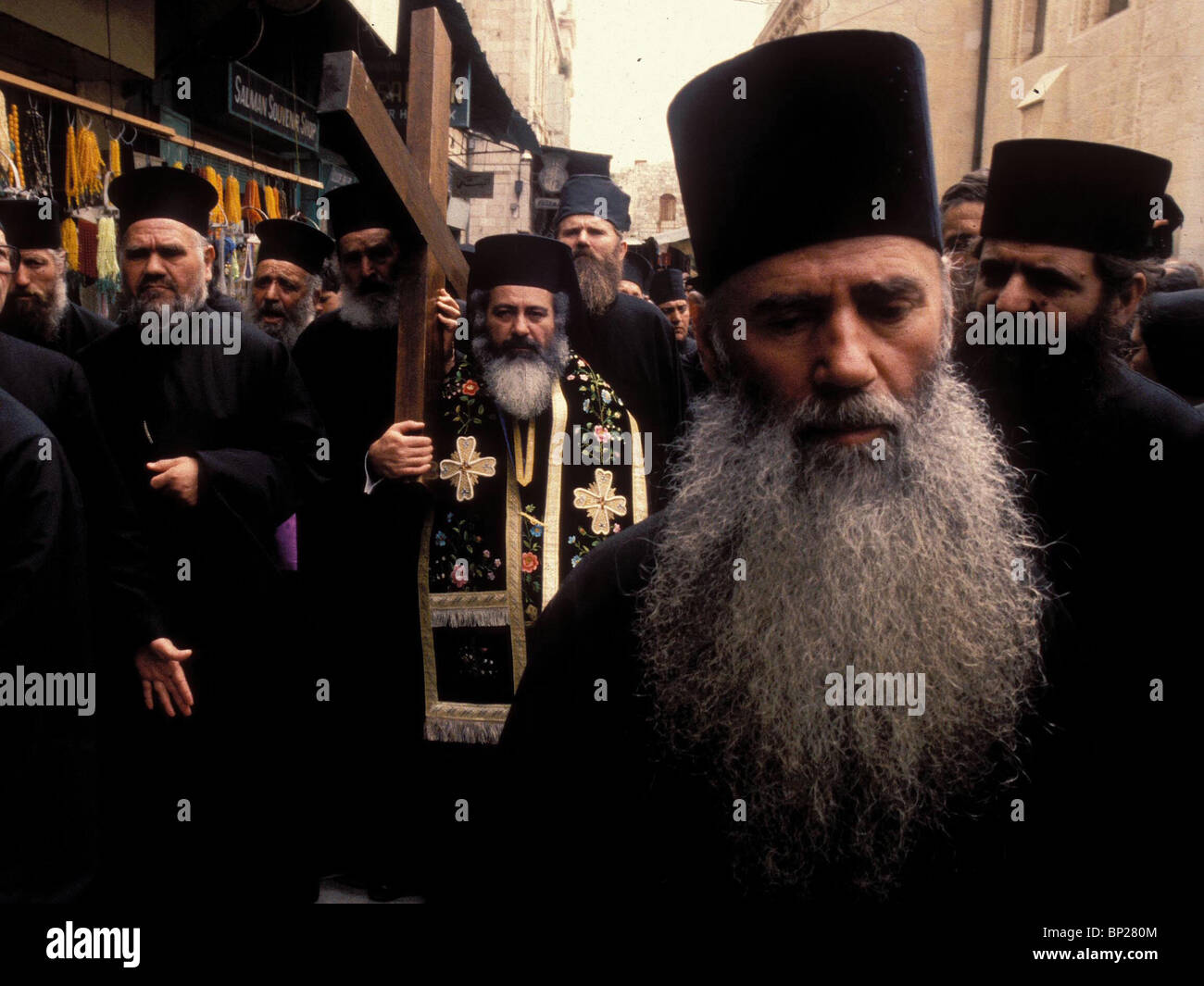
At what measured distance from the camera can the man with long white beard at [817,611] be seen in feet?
4.44

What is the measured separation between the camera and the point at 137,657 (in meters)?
3.05

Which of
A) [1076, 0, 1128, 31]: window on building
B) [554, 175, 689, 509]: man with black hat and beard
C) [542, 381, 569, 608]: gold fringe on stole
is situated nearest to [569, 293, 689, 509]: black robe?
[554, 175, 689, 509]: man with black hat and beard

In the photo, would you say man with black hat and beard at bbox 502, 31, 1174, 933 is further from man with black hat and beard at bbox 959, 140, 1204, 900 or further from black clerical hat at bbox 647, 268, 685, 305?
black clerical hat at bbox 647, 268, 685, 305

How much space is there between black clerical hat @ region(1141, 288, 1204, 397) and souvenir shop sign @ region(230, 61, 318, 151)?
603 centimetres

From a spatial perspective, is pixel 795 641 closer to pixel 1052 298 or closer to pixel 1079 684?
pixel 1079 684

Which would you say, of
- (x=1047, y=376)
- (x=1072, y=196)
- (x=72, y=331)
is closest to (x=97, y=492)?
(x=72, y=331)

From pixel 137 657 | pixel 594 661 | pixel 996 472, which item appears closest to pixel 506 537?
A: pixel 137 657

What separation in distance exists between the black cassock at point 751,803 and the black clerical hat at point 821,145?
0.65 m

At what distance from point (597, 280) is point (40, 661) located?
3150 mm

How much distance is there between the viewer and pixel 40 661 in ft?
7.86

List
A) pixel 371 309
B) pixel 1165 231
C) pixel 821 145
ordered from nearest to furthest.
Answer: pixel 821 145, pixel 1165 231, pixel 371 309

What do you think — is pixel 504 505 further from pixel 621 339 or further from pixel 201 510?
pixel 621 339

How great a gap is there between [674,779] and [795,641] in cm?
28
